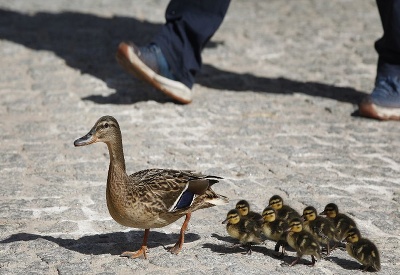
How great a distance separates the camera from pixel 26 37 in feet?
36.1

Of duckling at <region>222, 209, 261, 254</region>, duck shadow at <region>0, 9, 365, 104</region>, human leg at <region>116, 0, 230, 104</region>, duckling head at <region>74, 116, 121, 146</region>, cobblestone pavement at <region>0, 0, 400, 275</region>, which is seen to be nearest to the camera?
duckling head at <region>74, 116, 121, 146</region>

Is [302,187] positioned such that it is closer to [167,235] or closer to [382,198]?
[382,198]

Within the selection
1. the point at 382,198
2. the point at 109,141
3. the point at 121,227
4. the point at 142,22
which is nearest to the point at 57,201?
the point at 121,227

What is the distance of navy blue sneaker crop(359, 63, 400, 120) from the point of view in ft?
27.9

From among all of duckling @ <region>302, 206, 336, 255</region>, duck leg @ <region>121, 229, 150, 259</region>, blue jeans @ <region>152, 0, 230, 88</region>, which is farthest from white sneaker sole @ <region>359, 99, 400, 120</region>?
duck leg @ <region>121, 229, 150, 259</region>

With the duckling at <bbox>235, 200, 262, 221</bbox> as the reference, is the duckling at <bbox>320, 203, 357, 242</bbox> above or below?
above

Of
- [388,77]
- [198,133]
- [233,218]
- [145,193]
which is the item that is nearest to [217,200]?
[233,218]

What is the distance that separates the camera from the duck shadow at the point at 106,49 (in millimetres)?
9258

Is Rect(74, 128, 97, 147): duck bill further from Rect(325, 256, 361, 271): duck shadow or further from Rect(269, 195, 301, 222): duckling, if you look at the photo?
Rect(325, 256, 361, 271): duck shadow

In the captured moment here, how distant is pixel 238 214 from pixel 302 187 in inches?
51.7

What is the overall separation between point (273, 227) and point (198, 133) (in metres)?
2.62

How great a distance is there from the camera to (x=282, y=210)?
222 inches

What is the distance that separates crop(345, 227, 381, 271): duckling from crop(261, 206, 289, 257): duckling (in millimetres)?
368

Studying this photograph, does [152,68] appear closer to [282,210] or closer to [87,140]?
[282,210]
